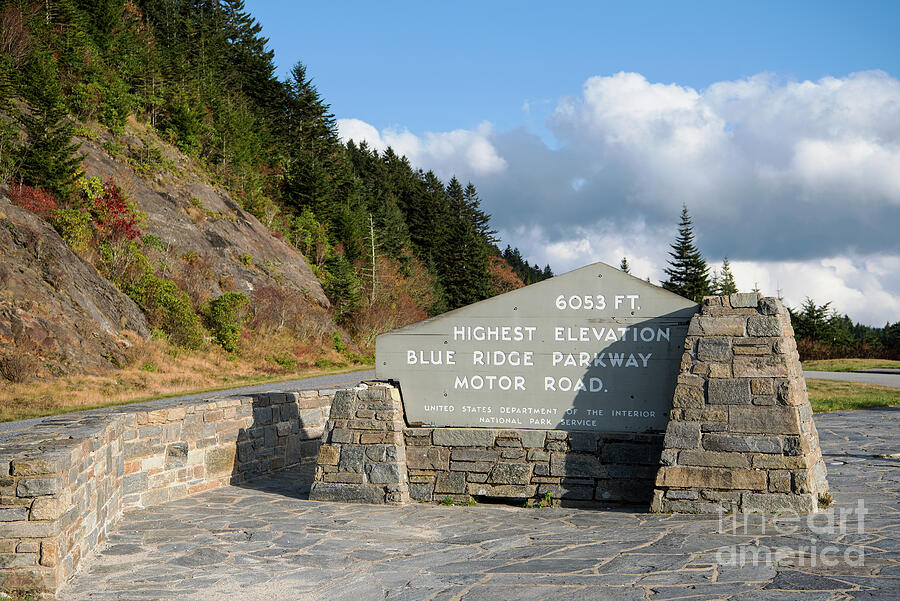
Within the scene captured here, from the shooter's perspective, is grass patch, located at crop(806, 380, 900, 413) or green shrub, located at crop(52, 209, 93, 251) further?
green shrub, located at crop(52, 209, 93, 251)

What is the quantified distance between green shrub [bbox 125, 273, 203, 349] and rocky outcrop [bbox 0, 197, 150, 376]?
1.22 meters

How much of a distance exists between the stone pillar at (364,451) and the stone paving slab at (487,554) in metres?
0.26

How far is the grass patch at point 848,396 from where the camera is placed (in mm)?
17656

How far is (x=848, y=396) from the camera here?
19.4m

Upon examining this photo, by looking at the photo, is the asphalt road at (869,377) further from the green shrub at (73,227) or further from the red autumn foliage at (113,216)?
the green shrub at (73,227)

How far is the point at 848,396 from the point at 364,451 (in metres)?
16.0

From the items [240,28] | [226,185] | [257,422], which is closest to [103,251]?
[226,185]

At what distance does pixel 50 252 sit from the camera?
2019 centimetres

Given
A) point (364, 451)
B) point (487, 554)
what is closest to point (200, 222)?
point (364, 451)

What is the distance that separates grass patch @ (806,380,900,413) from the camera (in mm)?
17656

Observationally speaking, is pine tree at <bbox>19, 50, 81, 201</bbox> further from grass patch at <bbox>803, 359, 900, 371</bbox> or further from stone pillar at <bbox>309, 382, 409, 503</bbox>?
grass patch at <bbox>803, 359, 900, 371</bbox>

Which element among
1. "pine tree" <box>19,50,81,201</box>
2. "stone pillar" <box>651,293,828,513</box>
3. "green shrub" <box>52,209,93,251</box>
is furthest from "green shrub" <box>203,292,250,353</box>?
"stone pillar" <box>651,293,828,513</box>

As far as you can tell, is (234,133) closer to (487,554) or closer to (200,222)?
(200,222)

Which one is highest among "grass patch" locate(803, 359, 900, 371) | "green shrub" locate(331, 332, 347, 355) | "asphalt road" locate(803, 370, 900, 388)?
"green shrub" locate(331, 332, 347, 355)
